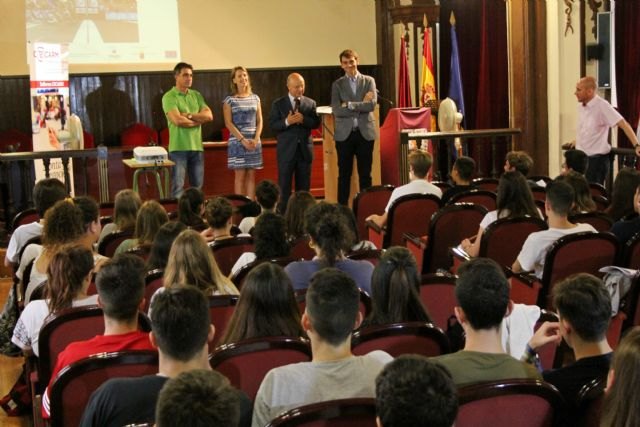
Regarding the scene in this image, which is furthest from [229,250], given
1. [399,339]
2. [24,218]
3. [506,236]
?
[24,218]

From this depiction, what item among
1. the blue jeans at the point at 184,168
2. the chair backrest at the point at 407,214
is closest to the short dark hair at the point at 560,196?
the chair backrest at the point at 407,214

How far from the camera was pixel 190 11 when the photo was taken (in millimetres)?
12719

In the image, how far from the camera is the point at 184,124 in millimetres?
8797

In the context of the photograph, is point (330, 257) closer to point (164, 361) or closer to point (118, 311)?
point (118, 311)

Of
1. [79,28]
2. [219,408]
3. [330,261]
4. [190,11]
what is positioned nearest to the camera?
[219,408]

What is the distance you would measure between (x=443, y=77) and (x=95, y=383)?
10.8 m

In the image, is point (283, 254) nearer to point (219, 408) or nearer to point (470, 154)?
point (219, 408)

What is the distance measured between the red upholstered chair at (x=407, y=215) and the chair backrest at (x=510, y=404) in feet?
12.0

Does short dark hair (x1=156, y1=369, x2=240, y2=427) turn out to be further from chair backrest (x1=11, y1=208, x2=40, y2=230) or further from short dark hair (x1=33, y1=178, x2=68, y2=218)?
chair backrest (x1=11, y1=208, x2=40, y2=230)

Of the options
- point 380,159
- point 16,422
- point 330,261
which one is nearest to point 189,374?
point 330,261

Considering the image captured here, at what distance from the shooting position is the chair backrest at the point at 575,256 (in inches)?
176

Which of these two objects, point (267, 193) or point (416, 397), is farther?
point (267, 193)

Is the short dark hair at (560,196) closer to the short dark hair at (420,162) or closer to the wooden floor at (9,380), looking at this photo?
the short dark hair at (420,162)

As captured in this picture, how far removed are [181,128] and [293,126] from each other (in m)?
1.09
